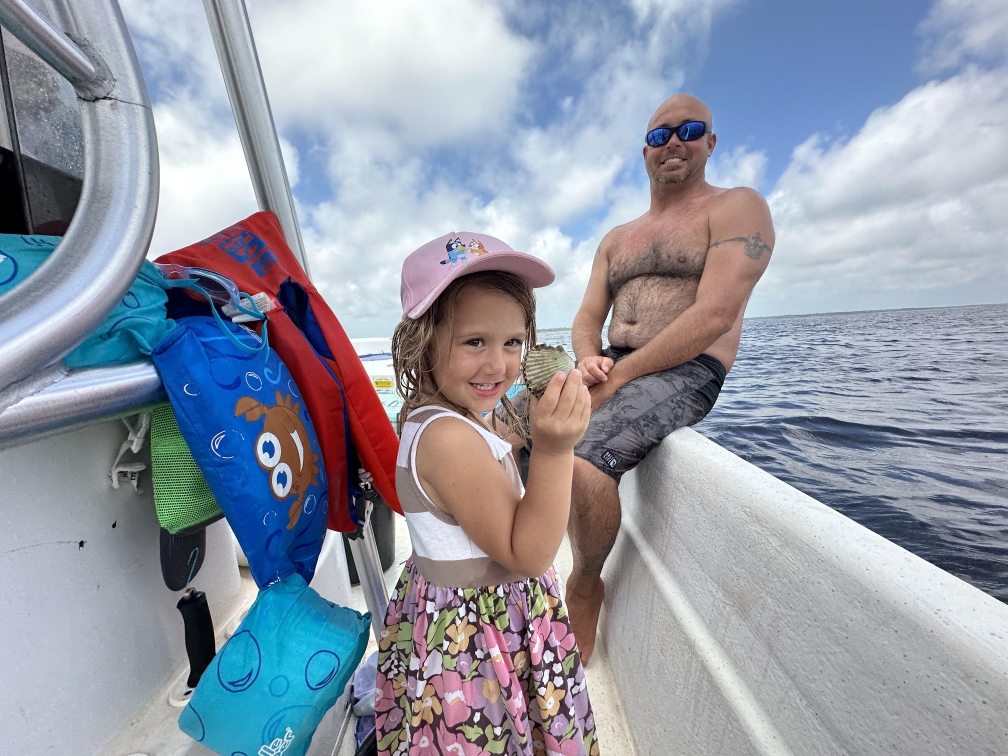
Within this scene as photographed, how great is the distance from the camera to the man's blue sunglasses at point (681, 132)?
2.04 metres

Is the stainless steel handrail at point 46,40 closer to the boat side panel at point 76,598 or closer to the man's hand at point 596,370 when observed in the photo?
the boat side panel at point 76,598

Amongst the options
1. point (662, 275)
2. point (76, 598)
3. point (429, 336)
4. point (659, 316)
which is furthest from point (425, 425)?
point (662, 275)

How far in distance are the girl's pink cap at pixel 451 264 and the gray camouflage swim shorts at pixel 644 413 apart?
2.53 feet

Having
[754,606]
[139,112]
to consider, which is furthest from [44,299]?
[754,606]

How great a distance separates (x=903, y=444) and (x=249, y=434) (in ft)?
12.6

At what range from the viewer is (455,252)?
780mm

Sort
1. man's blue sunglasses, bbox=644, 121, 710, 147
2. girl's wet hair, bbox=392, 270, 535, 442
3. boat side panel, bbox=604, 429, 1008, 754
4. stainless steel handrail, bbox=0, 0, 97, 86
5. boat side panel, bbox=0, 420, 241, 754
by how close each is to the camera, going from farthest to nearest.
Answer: man's blue sunglasses, bbox=644, 121, 710, 147, girl's wet hair, bbox=392, 270, 535, 442, boat side panel, bbox=0, 420, 241, 754, boat side panel, bbox=604, 429, 1008, 754, stainless steel handrail, bbox=0, 0, 97, 86

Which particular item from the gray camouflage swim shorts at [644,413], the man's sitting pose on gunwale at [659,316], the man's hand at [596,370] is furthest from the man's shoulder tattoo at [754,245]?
the man's hand at [596,370]

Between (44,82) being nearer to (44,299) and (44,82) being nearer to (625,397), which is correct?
(44,299)

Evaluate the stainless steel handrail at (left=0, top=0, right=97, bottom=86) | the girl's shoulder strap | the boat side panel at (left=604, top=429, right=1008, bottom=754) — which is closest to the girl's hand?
the girl's shoulder strap

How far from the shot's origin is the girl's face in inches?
30.8

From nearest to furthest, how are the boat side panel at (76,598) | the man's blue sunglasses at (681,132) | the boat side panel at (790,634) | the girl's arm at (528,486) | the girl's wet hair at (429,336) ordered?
the boat side panel at (790,634)
the boat side panel at (76,598)
the girl's arm at (528,486)
the girl's wet hair at (429,336)
the man's blue sunglasses at (681,132)

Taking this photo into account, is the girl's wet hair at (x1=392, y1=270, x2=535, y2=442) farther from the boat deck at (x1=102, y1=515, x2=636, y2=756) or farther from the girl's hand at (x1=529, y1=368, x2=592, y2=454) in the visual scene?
the boat deck at (x1=102, y1=515, x2=636, y2=756)

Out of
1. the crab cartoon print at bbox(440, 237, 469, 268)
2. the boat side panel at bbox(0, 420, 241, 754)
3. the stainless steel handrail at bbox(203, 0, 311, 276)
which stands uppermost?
the stainless steel handrail at bbox(203, 0, 311, 276)
